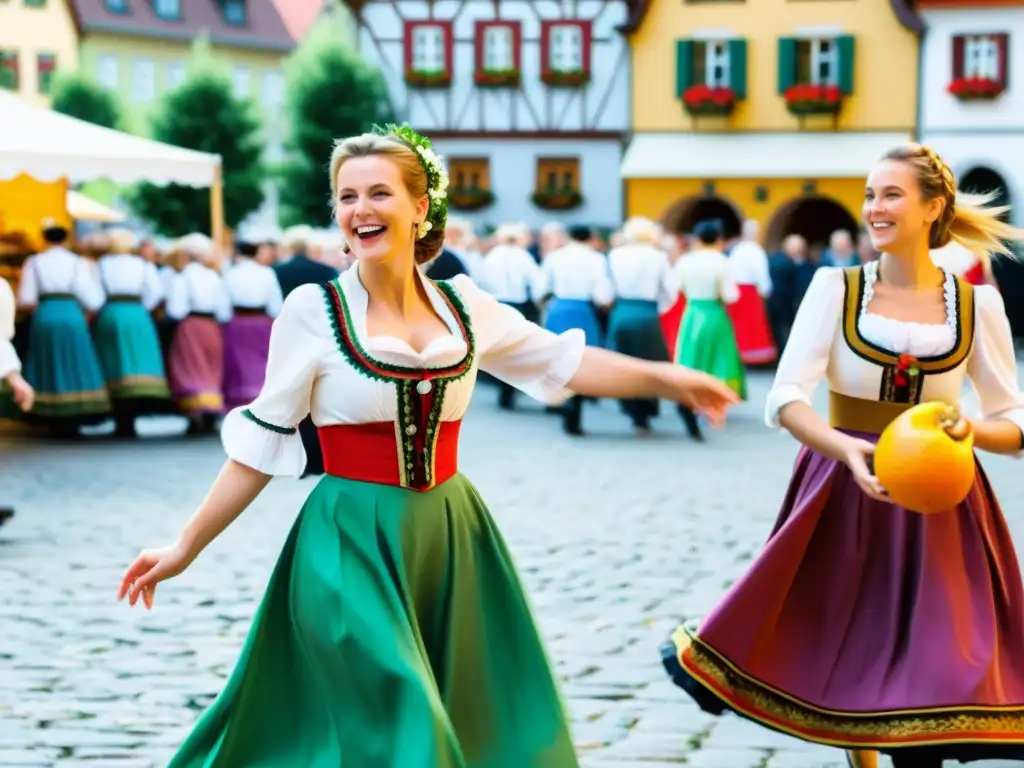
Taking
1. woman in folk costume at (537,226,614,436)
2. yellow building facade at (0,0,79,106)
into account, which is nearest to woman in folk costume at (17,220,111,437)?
woman in folk costume at (537,226,614,436)

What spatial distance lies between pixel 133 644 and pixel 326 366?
3.28 meters

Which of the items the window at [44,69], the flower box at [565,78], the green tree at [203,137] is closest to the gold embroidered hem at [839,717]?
the flower box at [565,78]

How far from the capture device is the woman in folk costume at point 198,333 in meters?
15.4

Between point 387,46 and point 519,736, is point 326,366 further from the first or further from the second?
A: point 387,46

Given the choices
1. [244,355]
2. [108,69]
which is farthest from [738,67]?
[108,69]

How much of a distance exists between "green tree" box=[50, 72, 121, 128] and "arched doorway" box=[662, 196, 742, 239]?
53.4 ft

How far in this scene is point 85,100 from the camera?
4631cm

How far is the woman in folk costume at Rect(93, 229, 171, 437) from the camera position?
1534 cm

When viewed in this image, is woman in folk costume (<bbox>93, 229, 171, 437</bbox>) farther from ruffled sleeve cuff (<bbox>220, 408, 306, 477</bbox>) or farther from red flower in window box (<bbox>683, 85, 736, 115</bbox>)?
red flower in window box (<bbox>683, 85, 736, 115</bbox>)

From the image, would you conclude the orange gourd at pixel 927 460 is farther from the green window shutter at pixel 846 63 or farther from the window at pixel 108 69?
the window at pixel 108 69

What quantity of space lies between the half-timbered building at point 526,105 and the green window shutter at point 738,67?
257cm

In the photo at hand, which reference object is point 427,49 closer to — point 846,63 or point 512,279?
point 846,63

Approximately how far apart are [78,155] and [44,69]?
3650 cm

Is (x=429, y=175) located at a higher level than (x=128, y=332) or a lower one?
higher
